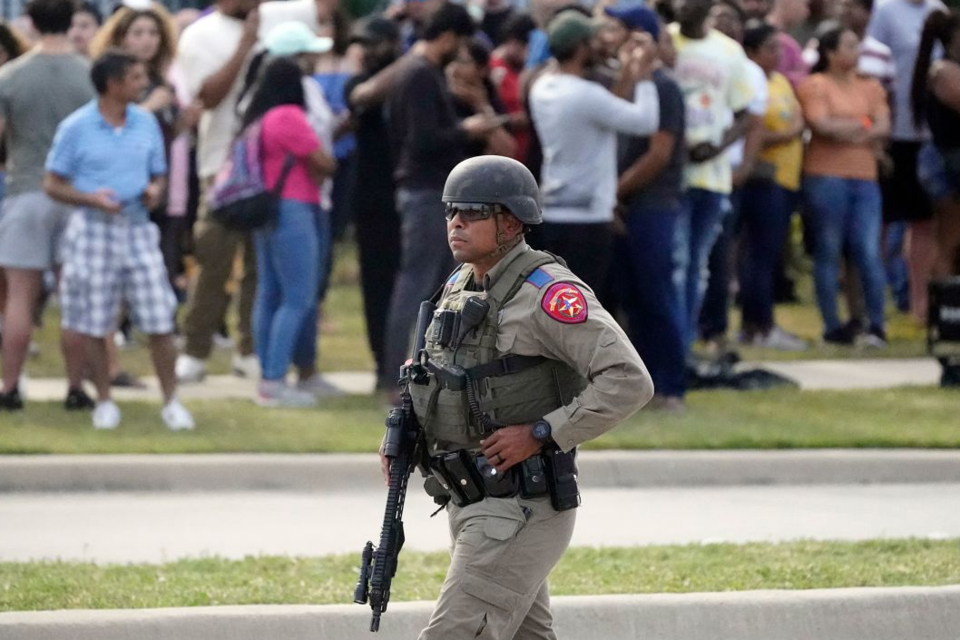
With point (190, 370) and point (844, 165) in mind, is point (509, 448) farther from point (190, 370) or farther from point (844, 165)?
point (844, 165)

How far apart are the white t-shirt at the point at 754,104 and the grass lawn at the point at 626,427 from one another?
1795 mm

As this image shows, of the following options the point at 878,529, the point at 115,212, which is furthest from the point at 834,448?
the point at 115,212

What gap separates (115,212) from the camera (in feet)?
28.6

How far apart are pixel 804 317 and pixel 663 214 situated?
4.57m

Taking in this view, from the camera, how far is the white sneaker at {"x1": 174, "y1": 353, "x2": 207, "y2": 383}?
10.5 m

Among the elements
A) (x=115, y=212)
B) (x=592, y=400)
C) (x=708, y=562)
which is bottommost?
(x=708, y=562)

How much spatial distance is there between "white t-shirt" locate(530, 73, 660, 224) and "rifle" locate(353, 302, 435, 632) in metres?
4.38

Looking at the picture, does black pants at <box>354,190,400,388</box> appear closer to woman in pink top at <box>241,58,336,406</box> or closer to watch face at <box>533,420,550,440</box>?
woman in pink top at <box>241,58,336,406</box>

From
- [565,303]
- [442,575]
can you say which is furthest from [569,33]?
[565,303]

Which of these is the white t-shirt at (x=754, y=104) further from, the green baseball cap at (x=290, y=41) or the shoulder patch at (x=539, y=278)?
the shoulder patch at (x=539, y=278)

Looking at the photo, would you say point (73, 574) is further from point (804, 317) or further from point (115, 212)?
point (804, 317)

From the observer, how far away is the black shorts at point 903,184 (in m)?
12.6

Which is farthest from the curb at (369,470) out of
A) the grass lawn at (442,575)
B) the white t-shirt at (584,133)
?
the grass lawn at (442,575)

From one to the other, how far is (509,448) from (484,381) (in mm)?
179
